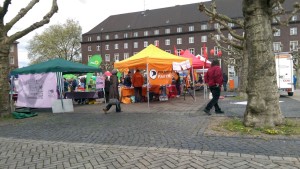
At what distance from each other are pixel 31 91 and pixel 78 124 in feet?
20.6

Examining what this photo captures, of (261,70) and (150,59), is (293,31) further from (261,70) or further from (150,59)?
(261,70)

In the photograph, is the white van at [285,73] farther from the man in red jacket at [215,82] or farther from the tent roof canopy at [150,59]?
the man in red jacket at [215,82]

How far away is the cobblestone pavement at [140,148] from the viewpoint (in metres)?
4.96

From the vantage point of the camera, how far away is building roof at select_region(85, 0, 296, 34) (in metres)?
71.5

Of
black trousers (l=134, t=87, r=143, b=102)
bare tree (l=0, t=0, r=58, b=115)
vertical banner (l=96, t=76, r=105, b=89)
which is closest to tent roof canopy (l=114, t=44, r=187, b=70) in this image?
vertical banner (l=96, t=76, r=105, b=89)

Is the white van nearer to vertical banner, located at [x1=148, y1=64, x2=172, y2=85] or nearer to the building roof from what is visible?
vertical banner, located at [x1=148, y1=64, x2=172, y2=85]

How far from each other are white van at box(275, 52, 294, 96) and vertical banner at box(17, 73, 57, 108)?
574 inches

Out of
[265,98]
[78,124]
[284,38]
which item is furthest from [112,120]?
[284,38]

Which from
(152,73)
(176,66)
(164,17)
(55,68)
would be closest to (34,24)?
(55,68)

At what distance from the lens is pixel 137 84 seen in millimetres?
16141

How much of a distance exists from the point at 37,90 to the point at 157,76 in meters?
5.96

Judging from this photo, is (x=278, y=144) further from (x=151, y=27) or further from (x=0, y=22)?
(x=151, y=27)

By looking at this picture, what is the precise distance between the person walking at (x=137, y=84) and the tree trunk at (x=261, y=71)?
30.1 ft

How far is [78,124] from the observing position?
9086mm
